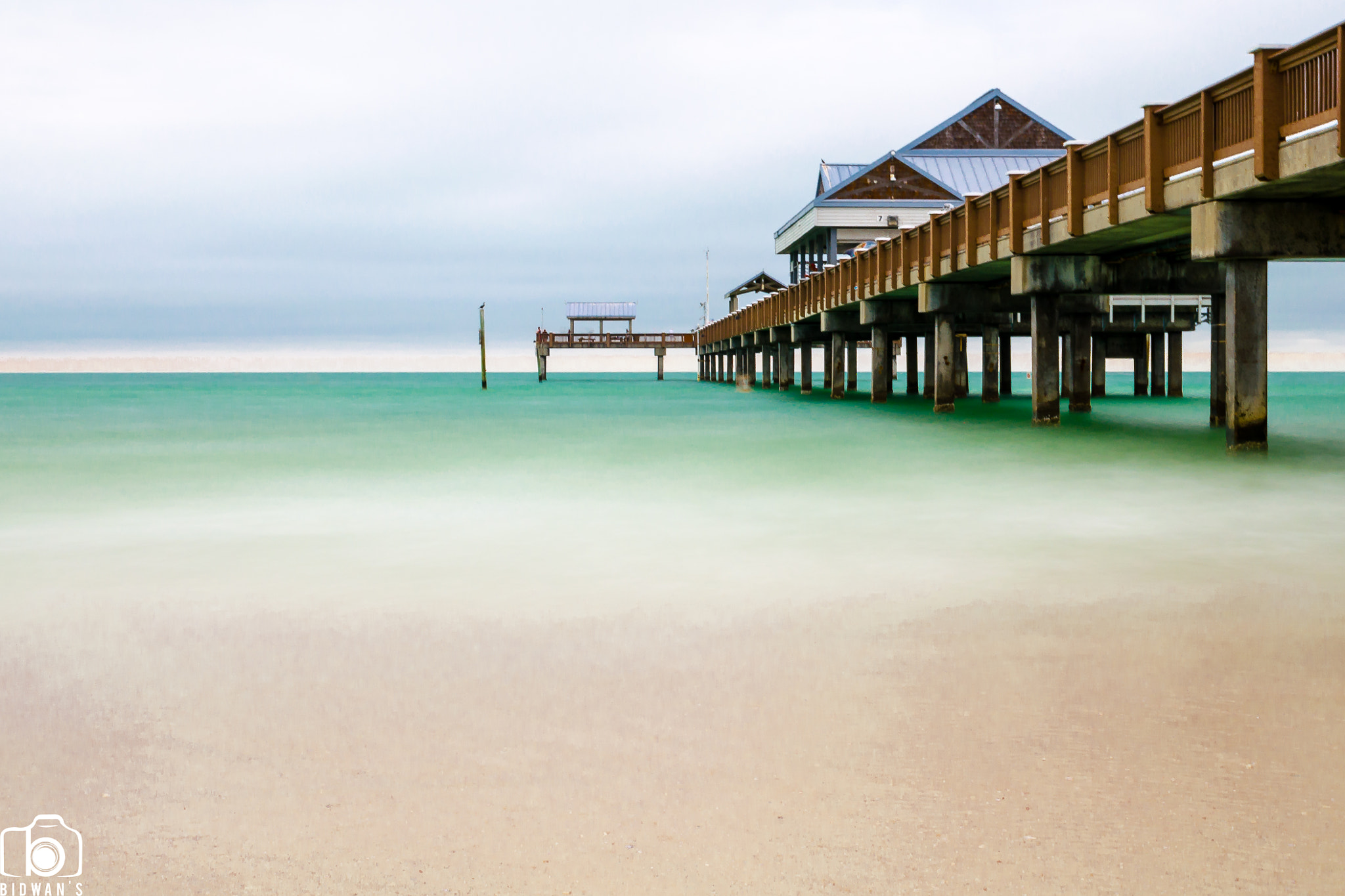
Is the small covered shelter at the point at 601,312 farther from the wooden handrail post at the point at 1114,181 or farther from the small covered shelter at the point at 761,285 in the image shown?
the wooden handrail post at the point at 1114,181

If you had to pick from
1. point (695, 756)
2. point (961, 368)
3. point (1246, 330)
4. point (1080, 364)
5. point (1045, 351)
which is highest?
point (1246, 330)

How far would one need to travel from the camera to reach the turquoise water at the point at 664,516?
25.0 feet

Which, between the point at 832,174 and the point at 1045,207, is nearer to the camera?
the point at 1045,207

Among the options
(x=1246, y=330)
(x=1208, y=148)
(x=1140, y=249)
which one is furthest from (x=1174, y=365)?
(x=1208, y=148)

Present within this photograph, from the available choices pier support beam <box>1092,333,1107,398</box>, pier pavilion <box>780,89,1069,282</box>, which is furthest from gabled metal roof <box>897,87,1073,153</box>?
pier support beam <box>1092,333,1107,398</box>

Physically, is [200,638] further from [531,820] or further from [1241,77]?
[1241,77]

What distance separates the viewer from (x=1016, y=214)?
21016 millimetres

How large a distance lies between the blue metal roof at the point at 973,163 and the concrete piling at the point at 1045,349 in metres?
47.7

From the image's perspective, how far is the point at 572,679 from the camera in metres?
5.28

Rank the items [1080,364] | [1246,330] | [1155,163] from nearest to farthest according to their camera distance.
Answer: [1246,330] → [1155,163] → [1080,364]

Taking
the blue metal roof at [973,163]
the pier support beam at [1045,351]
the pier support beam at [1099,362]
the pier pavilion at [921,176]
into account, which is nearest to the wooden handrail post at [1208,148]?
the pier support beam at [1045,351]

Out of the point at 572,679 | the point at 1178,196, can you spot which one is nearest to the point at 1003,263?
the point at 1178,196

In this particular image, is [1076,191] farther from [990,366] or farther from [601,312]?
[601,312]

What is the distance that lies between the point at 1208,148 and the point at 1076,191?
12.9ft
